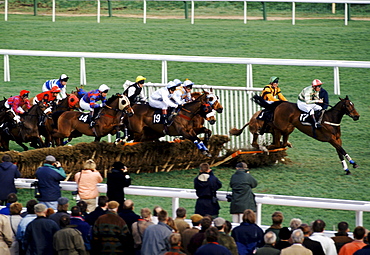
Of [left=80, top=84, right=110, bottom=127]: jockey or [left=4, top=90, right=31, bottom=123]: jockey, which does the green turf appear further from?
[left=4, top=90, right=31, bottom=123]: jockey

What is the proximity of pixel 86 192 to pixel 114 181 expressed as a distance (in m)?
0.40

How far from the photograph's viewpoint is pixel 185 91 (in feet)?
43.7

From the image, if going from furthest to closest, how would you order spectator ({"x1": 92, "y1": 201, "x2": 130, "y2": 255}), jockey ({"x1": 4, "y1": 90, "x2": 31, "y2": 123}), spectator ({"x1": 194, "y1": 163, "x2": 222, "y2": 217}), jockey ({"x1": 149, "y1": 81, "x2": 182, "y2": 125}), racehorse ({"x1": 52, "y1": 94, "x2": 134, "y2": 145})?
jockey ({"x1": 4, "y1": 90, "x2": 31, "y2": 123}) → racehorse ({"x1": 52, "y1": 94, "x2": 134, "y2": 145}) → jockey ({"x1": 149, "y1": 81, "x2": 182, "y2": 125}) → spectator ({"x1": 194, "y1": 163, "x2": 222, "y2": 217}) → spectator ({"x1": 92, "y1": 201, "x2": 130, "y2": 255})

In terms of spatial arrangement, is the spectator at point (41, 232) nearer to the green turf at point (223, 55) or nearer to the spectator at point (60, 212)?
the spectator at point (60, 212)

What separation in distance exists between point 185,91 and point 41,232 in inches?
→ 230

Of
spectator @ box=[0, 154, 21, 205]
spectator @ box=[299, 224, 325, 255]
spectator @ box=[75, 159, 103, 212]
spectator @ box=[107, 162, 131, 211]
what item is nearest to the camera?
spectator @ box=[299, 224, 325, 255]

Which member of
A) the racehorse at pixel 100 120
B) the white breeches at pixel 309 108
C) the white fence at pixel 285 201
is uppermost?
the white breeches at pixel 309 108

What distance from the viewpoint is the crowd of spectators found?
714 centimetres

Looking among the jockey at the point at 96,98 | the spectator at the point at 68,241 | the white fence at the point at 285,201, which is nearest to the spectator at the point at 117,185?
the white fence at the point at 285,201

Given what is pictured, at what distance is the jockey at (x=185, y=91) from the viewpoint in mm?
13164

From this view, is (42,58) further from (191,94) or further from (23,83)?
(191,94)

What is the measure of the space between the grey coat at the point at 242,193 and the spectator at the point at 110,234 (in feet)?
4.73

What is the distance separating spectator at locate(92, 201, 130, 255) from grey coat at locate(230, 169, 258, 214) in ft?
4.73

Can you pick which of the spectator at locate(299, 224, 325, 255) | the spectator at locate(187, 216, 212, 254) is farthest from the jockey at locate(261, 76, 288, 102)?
the spectator at locate(299, 224, 325, 255)
